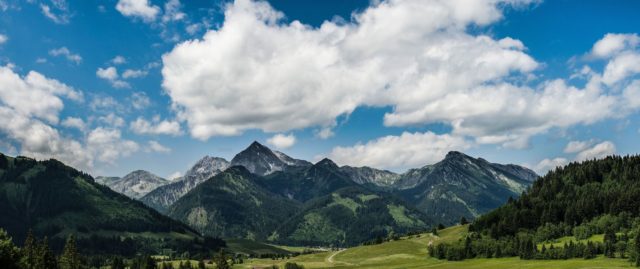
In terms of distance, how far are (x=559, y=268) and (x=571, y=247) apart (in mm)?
36317

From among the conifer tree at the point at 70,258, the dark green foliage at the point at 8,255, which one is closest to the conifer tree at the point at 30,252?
the conifer tree at the point at 70,258

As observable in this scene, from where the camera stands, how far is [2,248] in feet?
377

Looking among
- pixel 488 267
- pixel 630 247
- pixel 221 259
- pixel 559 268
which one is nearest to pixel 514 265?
pixel 488 267

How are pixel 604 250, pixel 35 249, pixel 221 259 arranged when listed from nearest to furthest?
1. pixel 221 259
2. pixel 35 249
3. pixel 604 250

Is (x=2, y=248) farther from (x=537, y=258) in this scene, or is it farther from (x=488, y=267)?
(x=537, y=258)

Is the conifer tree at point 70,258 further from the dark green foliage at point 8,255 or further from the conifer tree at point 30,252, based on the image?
the dark green foliage at point 8,255

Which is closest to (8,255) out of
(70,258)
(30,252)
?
(30,252)

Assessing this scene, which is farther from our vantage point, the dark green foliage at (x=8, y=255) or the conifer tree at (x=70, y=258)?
the conifer tree at (x=70, y=258)

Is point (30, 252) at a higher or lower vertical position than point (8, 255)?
higher

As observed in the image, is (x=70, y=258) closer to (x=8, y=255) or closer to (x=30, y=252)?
(x=30, y=252)

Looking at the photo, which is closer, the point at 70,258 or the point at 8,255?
the point at 8,255

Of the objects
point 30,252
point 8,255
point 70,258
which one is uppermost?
point 30,252

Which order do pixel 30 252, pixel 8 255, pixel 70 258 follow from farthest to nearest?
pixel 70 258 → pixel 30 252 → pixel 8 255

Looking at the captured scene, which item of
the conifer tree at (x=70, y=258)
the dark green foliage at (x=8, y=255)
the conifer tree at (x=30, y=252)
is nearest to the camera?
the dark green foliage at (x=8, y=255)
